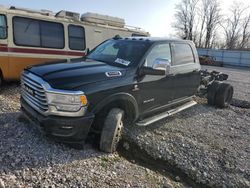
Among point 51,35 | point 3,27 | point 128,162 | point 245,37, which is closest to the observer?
point 128,162

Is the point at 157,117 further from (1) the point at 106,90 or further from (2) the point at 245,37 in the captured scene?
(2) the point at 245,37

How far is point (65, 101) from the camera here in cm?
355

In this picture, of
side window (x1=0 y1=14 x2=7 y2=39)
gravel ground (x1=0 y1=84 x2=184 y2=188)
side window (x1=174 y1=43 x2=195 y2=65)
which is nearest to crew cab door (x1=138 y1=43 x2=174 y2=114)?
side window (x1=174 y1=43 x2=195 y2=65)

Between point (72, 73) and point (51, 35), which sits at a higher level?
point (51, 35)

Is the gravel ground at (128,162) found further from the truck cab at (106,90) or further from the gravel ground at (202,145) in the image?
the truck cab at (106,90)

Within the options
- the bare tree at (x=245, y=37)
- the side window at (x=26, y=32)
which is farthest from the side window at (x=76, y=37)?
the bare tree at (x=245, y=37)

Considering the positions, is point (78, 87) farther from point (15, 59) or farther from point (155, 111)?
point (15, 59)

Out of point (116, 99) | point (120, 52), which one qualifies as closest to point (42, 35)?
point (120, 52)

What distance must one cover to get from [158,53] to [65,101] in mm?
2375

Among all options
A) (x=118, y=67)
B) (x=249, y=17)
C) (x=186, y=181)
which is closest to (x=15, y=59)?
(x=118, y=67)

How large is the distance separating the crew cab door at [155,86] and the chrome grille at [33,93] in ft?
5.62

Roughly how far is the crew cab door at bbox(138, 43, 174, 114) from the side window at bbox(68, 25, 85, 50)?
16.1 ft

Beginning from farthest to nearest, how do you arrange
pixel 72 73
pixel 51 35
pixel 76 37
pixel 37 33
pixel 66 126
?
pixel 76 37, pixel 51 35, pixel 37 33, pixel 72 73, pixel 66 126

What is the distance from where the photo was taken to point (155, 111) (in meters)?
5.27
